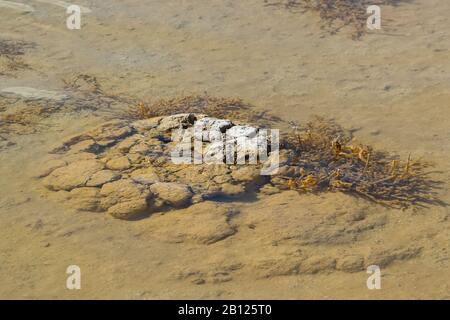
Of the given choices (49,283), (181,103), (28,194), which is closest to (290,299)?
(49,283)

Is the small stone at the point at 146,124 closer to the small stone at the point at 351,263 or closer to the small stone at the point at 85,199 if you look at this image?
the small stone at the point at 85,199

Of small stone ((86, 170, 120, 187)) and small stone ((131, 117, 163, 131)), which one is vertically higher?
small stone ((131, 117, 163, 131))

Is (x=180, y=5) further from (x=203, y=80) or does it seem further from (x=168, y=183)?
(x=168, y=183)

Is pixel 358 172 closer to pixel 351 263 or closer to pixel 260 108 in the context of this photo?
pixel 351 263

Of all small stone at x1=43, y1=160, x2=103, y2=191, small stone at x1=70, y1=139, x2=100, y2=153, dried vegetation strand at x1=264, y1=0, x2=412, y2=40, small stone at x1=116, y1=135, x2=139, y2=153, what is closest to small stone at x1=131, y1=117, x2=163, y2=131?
small stone at x1=116, y1=135, x2=139, y2=153

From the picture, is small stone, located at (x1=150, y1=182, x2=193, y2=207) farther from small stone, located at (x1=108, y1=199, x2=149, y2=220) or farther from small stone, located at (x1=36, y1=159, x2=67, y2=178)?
small stone, located at (x1=36, y1=159, x2=67, y2=178)
